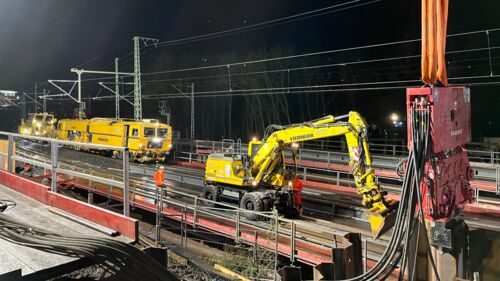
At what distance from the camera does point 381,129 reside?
4219 cm

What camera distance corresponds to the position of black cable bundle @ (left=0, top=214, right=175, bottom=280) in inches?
149

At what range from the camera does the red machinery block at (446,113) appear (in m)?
3.71

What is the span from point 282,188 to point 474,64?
1018 inches

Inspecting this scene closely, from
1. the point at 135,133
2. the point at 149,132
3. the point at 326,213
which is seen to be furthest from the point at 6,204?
the point at 135,133

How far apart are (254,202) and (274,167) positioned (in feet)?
5.16

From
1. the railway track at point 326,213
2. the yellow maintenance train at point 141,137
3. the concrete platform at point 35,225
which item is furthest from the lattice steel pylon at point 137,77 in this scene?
the concrete platform at point 35,225

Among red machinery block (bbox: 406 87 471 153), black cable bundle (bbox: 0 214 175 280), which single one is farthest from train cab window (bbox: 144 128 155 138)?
red machinery block (bbox: 406 87 471 153)

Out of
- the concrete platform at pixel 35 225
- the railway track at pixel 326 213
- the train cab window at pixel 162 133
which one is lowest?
the railway track at pixel 326 213

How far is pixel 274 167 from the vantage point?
1408cm

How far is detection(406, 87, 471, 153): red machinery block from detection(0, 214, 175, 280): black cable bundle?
2881mm

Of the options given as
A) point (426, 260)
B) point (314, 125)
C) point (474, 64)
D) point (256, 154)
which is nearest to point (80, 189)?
point (256, 154)

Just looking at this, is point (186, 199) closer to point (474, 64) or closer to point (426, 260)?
point (426, 260)

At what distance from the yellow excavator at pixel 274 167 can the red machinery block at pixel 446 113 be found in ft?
20.8

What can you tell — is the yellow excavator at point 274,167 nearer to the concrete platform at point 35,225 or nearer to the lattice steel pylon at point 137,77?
the concrete platform at point 35,225
